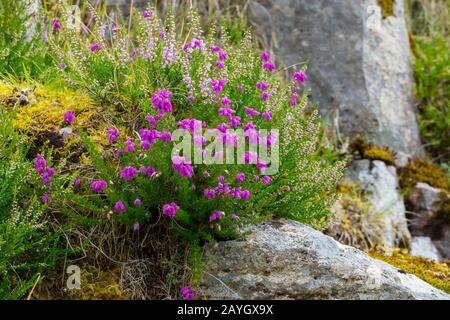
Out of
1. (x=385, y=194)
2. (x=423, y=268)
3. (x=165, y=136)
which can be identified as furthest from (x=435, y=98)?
(x=165, y=136)

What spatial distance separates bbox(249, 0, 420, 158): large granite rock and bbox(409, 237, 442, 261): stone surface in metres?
0.83

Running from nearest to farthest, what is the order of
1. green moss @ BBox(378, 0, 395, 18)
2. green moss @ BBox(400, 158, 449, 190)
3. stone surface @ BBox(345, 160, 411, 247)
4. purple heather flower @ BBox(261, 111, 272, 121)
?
purple heather flower @ BBox(261, 111, 272, 121) → stone surface @ BBox(345, 160, 411, 247) → green moss @ BBox(400, 158, 449, 190) → green moss @ BBox(378, 0, 395, 18)

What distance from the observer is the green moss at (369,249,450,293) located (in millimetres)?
3668

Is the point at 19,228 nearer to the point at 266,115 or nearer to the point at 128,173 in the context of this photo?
the point at 128,173

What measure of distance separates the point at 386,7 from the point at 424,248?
97.3 inches

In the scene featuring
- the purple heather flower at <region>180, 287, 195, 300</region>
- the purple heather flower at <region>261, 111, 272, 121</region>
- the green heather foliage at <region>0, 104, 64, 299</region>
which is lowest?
the purple heather flower at <region>180, 287, 195, 300</region>

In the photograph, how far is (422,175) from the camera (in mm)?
5574

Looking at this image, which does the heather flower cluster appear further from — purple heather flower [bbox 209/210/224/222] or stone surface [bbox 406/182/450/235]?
stone surface [bbox 406/182/450/235]

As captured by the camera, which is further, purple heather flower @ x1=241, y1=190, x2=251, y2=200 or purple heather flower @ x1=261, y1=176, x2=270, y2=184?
purple heather flower @ x1=261, y1=176, x2=270, y2=184

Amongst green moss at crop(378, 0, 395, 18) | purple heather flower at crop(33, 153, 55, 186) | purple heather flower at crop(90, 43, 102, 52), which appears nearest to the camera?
purple heather flower at crop(33, 153, 55, 186)

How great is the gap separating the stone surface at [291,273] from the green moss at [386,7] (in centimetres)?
369

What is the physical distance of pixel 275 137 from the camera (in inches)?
124

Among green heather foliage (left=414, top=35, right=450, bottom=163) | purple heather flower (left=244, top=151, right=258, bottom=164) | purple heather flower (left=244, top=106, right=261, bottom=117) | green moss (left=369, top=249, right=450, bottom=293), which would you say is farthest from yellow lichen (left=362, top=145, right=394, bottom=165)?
purple heather flower (left=244, top=151, right=258, bottom=164)

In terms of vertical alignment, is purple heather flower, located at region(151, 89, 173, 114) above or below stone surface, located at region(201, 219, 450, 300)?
above
